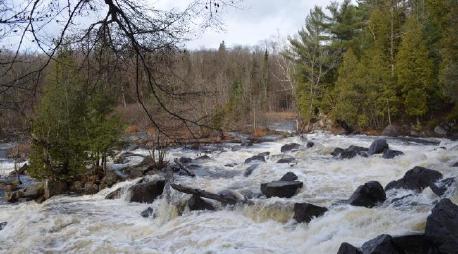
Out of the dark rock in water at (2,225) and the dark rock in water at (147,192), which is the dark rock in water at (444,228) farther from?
the dark rock in water at (2,225)

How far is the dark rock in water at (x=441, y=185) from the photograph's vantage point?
29.5 feet

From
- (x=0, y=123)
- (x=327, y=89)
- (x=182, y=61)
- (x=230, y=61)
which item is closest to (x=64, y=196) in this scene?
(x=0, y=123)

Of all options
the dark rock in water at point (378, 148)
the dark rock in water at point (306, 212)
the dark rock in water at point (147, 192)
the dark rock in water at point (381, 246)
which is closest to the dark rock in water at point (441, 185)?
the dark rock in water at point (306, 212)

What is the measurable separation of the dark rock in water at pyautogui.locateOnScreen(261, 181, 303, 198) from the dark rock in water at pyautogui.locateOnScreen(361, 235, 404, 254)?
4.39 metres

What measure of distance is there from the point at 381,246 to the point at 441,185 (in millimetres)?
4341

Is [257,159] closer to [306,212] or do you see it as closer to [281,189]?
[281,189]

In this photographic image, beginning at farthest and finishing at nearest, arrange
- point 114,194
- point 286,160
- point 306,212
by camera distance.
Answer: point 286,160 → point 114,194 → point 306,212

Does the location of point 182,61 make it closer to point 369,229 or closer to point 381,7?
point 369,229

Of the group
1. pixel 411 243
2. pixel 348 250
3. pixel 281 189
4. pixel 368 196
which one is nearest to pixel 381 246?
pixel 348 250

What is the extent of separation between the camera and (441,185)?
9.52 m

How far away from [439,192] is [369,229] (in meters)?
2.56

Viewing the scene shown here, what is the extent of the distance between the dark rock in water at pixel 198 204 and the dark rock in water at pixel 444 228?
489 centimetres

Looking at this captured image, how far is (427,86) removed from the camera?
27875 mm

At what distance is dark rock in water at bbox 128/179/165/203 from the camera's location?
11.9 metres
